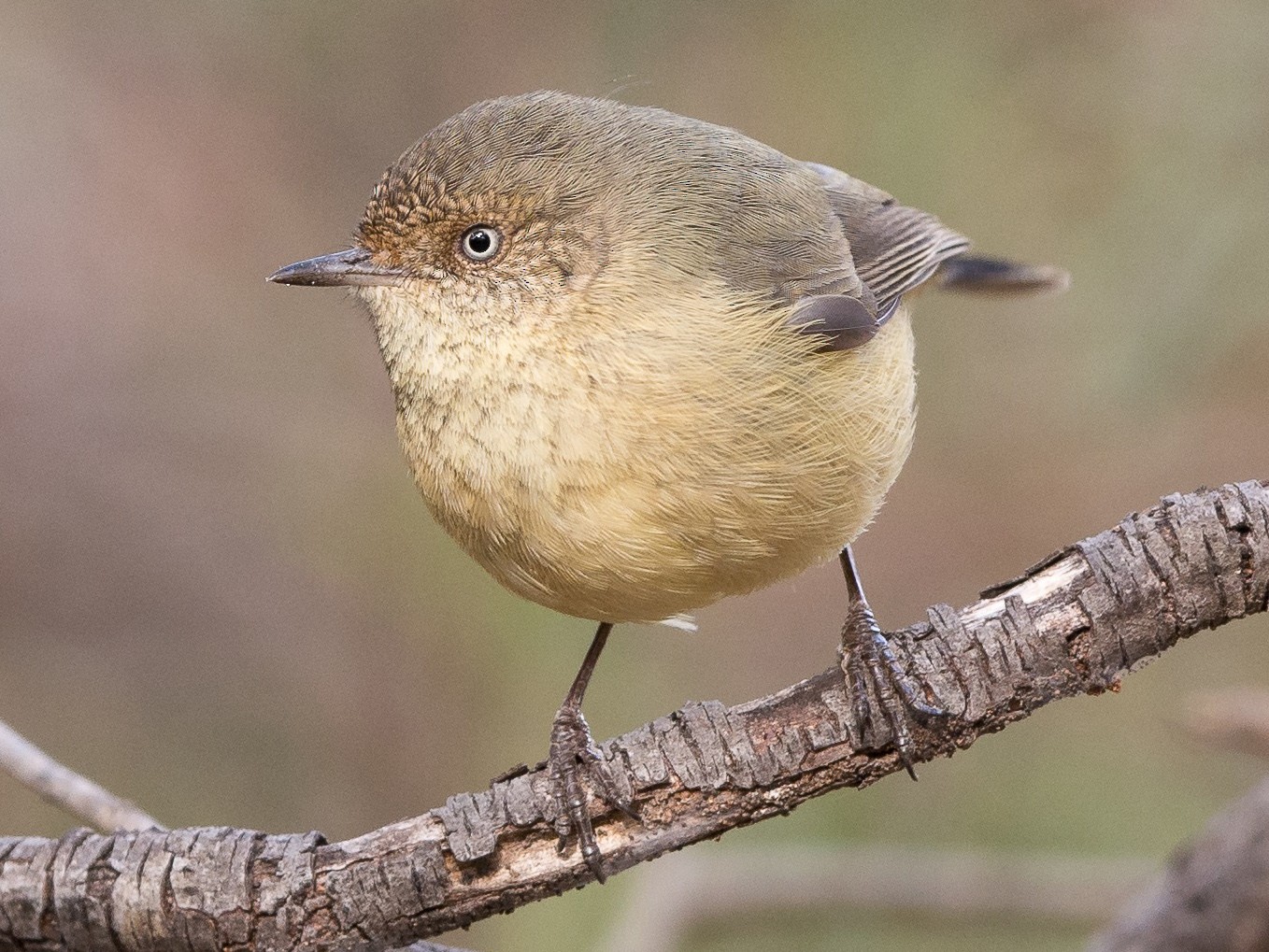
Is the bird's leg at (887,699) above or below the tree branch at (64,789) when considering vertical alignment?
below

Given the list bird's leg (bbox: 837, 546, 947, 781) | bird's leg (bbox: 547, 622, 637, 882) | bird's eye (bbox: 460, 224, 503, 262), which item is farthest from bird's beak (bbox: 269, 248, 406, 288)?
bird's leg (bbox: 837, 546, 947, 781)

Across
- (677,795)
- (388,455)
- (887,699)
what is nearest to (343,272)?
(677,795)

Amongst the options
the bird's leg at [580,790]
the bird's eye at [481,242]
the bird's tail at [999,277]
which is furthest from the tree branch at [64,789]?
the bird's tail at [999,277]

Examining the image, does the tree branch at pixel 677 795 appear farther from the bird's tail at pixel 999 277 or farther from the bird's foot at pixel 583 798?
the bird's tail at pixel 999 277

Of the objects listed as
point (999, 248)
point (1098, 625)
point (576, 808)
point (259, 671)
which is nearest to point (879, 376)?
point (1098, 625)

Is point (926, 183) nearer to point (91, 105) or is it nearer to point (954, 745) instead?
point (954, 745)
